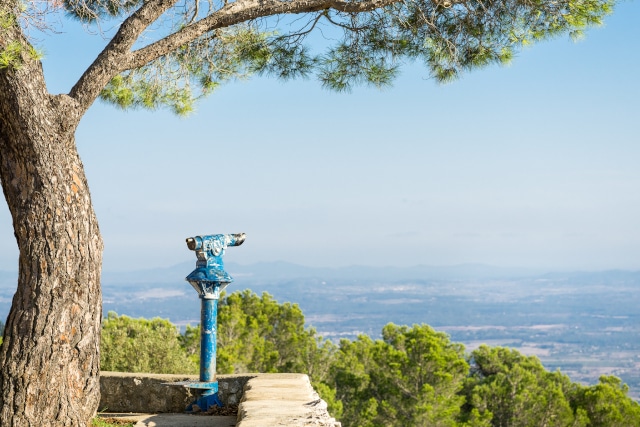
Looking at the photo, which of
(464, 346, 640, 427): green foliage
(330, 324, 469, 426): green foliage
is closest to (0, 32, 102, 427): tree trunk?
(330, 324, 469, 426): green foliage

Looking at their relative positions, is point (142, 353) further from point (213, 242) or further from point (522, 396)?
point (522, 396)

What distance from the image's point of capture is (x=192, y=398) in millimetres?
6316

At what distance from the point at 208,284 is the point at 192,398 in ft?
3.66

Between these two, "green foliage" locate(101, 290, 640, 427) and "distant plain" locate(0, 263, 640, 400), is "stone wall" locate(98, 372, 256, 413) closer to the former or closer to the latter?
"green foliage" locate(101, 290, 640, 427)

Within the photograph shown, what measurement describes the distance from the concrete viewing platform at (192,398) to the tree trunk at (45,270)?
0.98 meters

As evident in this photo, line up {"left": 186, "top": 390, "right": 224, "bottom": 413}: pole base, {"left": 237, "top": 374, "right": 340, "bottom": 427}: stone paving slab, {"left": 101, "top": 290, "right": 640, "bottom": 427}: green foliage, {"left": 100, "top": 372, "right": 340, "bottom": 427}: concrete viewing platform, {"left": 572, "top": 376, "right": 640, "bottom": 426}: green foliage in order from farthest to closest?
{"left": 572, "top": 376, "right": 640, "bottom": 426}: green foliage, {"left": 101, "top": 290, "right": 640, "bottom": 427}: green foliage, {"left": 186, "top": 390, "right": 224, "bottom": 413}: pole base, {"left": 100, "top": 372, "right": 340, "bottom": 427}: concrete viewing platform, {"left": 237, "top": 374, "right": 340, "bottom": 427}: stone paving slab

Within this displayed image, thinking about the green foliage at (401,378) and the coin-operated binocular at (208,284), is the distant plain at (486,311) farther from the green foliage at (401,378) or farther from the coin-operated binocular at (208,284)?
the coin-operated binocular at (208,284)

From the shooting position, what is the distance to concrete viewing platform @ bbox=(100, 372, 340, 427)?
5.10 metres

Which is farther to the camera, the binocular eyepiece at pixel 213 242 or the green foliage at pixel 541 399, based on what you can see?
the green foliage at pixel 541 399

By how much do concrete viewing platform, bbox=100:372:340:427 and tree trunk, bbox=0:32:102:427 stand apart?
3.21 ft

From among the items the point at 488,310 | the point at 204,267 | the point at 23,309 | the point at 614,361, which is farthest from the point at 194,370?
the point at 488,310

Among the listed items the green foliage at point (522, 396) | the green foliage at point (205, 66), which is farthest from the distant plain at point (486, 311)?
the green foliage at point (205, 66)

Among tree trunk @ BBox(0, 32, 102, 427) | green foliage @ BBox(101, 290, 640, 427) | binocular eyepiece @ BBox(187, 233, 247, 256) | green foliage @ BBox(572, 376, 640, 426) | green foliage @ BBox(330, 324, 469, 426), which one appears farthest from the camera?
green foliage @ BBox(572, 376, 640, 426)

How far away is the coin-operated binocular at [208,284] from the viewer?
580 cm
